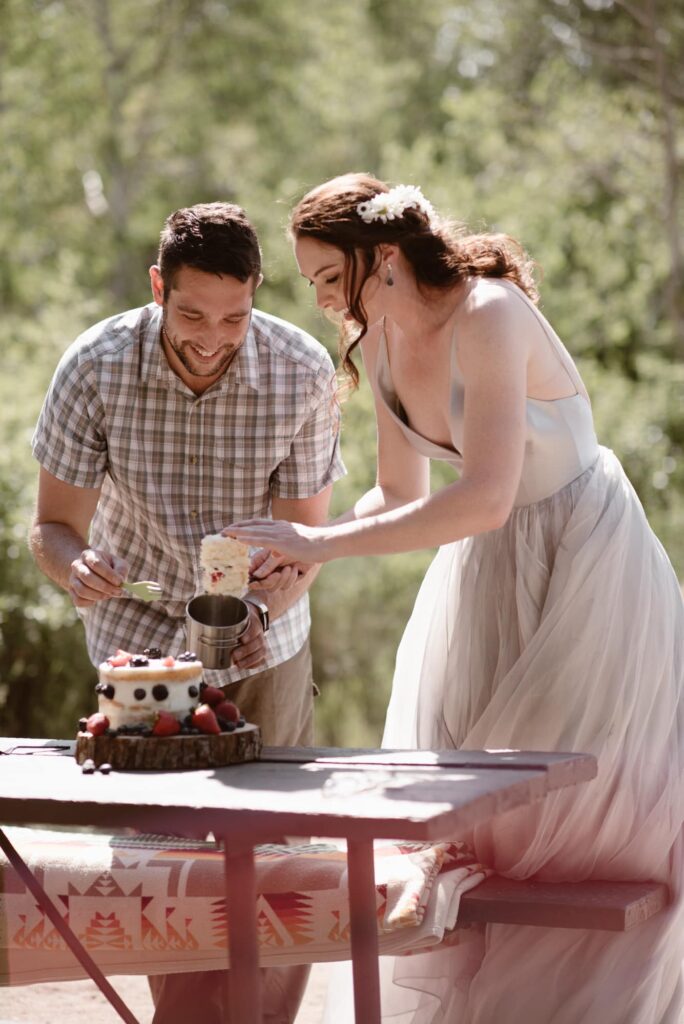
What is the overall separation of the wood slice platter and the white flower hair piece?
3.64ft

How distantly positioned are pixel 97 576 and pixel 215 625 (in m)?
0.36

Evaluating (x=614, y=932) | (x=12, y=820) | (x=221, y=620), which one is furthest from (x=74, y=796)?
(x=614, y=932)

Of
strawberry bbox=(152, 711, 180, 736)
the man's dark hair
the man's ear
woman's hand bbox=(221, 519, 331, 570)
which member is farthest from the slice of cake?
the man's ear

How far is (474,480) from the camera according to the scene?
2.81 meters

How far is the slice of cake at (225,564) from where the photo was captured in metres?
2.86

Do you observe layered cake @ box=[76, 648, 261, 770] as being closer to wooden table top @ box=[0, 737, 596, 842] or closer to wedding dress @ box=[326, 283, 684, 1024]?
wooden table top @ box=[0, 737, 596, 842]

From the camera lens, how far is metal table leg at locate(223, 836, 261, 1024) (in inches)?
96.9

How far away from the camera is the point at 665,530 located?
8891mm

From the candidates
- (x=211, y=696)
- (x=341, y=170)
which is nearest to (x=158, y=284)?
(x=211, y=696)

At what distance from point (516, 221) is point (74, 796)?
8536 mm

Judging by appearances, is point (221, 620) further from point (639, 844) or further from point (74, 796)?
point (639, 844)

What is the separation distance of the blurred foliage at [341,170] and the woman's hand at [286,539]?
88.5 inches

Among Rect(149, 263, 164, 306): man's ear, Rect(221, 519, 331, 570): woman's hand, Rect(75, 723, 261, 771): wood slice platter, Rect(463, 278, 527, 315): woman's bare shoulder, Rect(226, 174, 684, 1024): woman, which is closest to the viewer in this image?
Rect(75, 723, 261, 771): wood slice platter

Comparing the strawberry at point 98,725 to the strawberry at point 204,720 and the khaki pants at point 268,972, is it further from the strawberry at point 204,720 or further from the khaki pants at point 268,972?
the khaki pants at point 268,972
